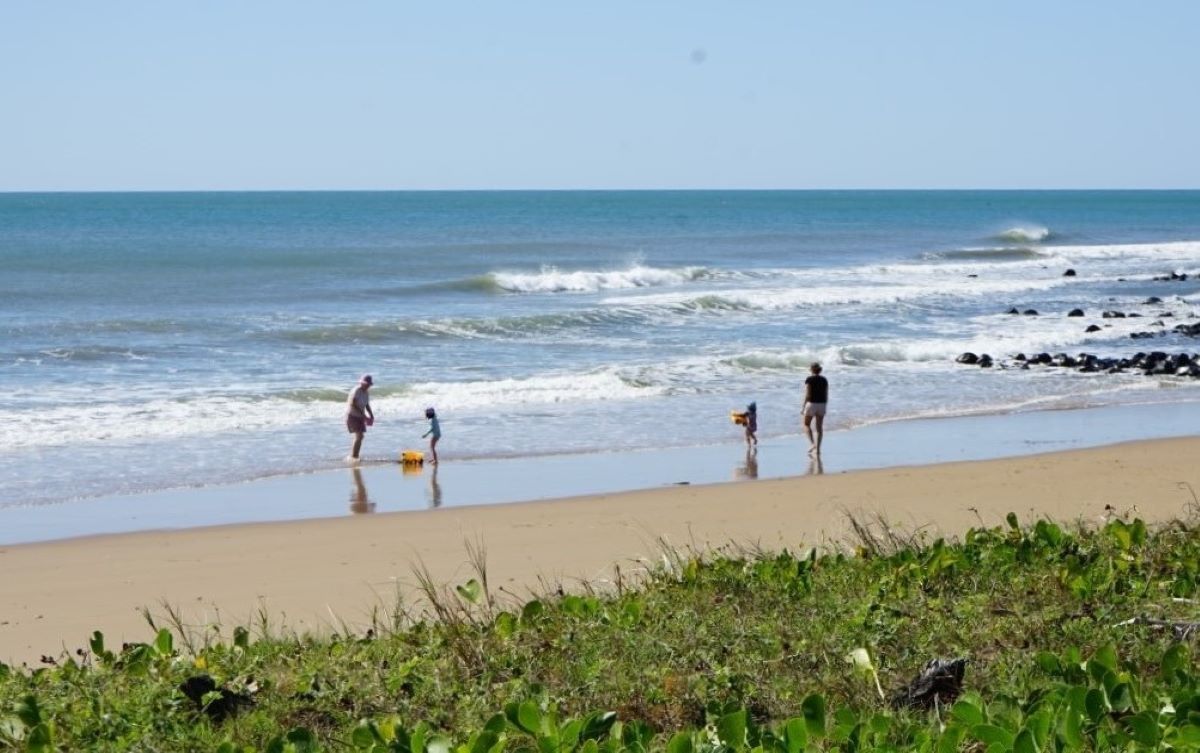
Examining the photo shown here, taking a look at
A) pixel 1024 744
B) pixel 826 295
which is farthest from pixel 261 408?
pixel 826 295

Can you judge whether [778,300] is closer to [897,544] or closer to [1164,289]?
[1164,289]

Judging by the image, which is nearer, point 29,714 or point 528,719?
point 528,719

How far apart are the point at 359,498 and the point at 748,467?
4.43 m

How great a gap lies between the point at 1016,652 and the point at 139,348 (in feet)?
83.0

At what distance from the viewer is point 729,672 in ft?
17.6

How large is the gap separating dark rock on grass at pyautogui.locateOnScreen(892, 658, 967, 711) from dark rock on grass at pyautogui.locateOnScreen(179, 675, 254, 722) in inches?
90.7

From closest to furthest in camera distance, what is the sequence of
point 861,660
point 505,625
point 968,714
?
point 968,714 → point 861,660 → point 505,625

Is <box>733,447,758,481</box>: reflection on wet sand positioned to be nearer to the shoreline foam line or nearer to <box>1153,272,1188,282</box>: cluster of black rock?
the shoreline foam line

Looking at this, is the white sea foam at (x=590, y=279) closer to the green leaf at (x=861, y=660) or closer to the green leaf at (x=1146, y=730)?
the green leaf at (x=861, y=660)

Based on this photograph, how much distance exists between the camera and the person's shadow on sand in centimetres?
1439

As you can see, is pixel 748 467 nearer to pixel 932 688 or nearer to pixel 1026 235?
pixel 932 688

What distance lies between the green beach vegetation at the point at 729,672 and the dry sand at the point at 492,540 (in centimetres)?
237

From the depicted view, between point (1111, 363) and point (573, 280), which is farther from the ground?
point (573, 280)

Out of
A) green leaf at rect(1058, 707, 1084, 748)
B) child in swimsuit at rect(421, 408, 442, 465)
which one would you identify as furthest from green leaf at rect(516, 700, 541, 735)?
child in swimsuit at rect(421, 408, 442, 465)
